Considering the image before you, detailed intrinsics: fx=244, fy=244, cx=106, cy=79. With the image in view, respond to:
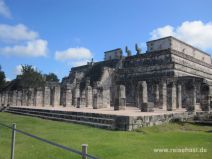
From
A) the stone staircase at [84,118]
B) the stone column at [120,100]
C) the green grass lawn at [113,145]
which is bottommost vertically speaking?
the green grass lawn at [113,145]

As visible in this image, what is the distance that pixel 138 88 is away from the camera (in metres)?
17.4

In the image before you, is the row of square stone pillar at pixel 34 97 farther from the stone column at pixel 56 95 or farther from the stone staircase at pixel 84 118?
the stone staircase at pixel 84 118

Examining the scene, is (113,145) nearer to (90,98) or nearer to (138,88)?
(138,88)

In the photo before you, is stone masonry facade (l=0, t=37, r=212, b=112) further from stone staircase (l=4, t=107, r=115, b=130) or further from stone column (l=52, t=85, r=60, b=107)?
stone staircase (l=4, t=107, r=115, b=130)

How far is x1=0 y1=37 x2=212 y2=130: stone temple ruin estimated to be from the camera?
51.4 feet

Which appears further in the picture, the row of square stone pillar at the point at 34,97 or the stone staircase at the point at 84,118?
the row of square stone pillar at the point at 34,97

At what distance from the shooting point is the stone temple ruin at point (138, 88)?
1567cm

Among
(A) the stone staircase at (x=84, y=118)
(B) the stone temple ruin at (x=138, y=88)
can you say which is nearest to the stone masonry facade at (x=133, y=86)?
(B) the stone temple ruin at (x=138, y=88)

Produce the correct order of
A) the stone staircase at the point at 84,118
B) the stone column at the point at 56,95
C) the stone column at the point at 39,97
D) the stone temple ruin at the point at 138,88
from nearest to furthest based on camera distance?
the stone staircase at the point at 84,118
the stone temple ruin at the point at 138,88
the stone column at the point at 56,95
the stone column at the point at 39,97

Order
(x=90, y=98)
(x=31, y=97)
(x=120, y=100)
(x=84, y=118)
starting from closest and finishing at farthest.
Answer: (x=84, y=118), (x=120, y=100), (x=90, y=98), (x=31, y=97)

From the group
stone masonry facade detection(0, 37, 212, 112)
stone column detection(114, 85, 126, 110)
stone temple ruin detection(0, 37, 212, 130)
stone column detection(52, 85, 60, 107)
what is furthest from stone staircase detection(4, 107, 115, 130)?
stone column detection(52, 85, 60, 107)

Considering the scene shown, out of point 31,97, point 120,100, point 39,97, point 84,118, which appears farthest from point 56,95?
point 84,118

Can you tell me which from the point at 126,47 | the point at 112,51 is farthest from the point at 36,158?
the point at 112,51

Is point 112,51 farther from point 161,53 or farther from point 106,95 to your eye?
point 106,95
